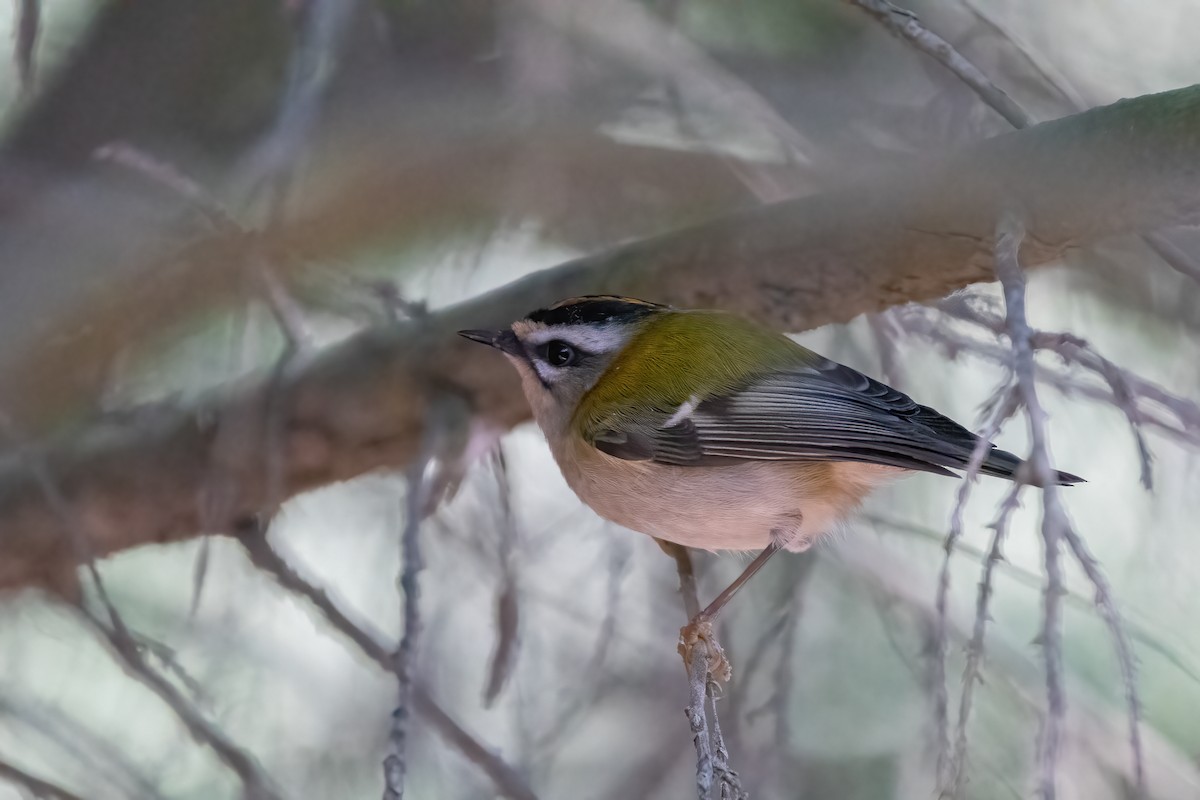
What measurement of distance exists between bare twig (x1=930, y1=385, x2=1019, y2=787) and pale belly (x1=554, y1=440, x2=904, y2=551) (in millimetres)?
717

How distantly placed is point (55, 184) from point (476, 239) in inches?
35.6

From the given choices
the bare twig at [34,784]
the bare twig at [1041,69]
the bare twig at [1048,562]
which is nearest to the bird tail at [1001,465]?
the bare twig at [1048,562]

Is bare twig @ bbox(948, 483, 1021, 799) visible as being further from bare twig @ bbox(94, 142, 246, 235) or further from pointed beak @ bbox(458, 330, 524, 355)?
bare twig @ bbox(94, 142, 246, 235)

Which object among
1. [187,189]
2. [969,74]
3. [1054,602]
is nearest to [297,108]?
[187,189]

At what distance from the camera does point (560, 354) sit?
2.25 meters

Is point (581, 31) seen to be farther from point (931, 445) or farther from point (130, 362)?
point (931, 445)

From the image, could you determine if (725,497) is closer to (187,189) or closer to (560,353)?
(560,353)

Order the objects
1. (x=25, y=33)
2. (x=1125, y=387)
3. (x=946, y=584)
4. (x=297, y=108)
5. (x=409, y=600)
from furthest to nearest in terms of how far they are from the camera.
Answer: (x=297, y=108)
(x=25, y=33)
(x=409, y=600)
(x=1125, y=387)
(x=946, y=584)

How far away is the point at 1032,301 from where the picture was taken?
2.72 metres

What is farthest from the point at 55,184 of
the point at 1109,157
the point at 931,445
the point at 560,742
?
the point at 1109,157

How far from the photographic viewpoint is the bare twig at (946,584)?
3.95 ft

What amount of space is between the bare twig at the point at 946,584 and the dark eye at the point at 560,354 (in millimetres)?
1000

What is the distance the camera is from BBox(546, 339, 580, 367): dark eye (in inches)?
87.4

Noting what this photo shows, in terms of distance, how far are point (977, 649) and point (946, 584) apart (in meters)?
0.09
